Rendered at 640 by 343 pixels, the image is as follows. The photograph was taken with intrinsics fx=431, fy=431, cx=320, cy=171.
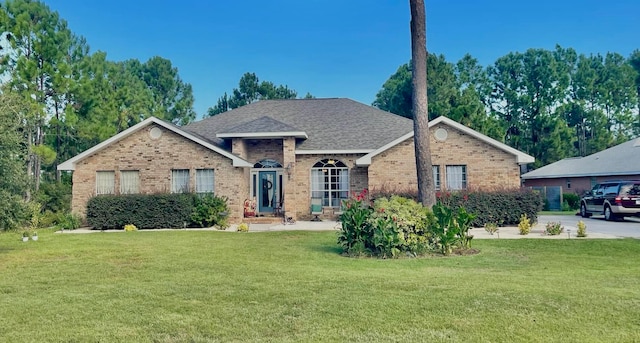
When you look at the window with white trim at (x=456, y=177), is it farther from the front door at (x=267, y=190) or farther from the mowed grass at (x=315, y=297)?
the mowed grass at (x=315, y=297)

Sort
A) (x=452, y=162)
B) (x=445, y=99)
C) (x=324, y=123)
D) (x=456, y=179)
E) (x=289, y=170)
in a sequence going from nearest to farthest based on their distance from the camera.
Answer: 1. (x=452, y=162)
2. (x=456, y=179)
3. (x=289, y=170)
4. (x=324, y=123)
5. (x=445, y=99)

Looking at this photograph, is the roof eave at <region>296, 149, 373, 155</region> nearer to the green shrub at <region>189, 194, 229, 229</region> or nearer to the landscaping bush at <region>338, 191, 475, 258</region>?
the green shrub at <region>189, 194, 229, 229</region>

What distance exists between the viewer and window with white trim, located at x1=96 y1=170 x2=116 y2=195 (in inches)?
762

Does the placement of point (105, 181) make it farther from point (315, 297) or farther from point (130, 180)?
point (315, 297)

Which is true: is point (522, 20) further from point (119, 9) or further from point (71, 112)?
point (71, 112)

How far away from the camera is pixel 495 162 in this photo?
61.3ft

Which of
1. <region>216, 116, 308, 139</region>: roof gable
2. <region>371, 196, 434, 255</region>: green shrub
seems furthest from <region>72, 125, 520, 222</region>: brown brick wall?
<region>371, 196, 434, 255</region>: green shrub

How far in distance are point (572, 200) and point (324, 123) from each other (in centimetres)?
1873

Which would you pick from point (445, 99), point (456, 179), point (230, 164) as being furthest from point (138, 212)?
point (445, 99)

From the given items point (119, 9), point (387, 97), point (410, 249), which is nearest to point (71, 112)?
point (119, 9)

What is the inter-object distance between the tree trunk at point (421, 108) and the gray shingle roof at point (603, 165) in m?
20.7

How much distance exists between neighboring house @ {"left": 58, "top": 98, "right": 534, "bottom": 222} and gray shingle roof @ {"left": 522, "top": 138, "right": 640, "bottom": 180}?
44.8 feet

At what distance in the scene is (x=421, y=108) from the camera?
488 inches

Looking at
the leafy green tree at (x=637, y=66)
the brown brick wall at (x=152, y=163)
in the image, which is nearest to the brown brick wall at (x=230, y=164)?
the brown brick wall at (x=152, y=163)
